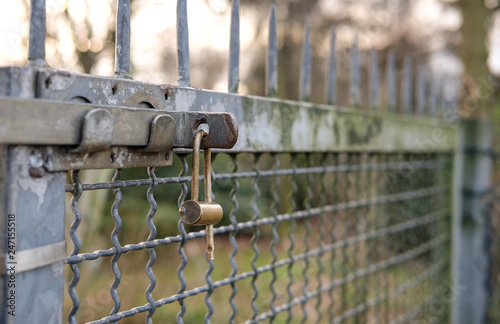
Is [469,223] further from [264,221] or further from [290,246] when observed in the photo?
[264,221]

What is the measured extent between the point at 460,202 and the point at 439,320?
0.94 metres

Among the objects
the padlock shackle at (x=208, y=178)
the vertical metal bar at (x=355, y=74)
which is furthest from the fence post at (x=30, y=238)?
the vertical metal bar at (x=355, y=74)

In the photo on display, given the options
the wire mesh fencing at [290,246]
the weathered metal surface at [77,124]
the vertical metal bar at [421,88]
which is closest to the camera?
the weathered metal surface at [77,124]

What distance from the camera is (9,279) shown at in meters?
0.93

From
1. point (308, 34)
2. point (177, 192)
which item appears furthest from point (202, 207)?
point (177, 192)

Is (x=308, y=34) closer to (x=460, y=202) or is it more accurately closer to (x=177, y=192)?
(x=460, y=202)

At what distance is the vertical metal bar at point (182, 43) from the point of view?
54.1 inches

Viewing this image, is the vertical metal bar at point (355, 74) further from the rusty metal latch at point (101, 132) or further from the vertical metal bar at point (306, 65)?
the rusty metal latch at point (101, 132)

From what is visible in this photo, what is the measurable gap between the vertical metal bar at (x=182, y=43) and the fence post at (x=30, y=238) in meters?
0.50

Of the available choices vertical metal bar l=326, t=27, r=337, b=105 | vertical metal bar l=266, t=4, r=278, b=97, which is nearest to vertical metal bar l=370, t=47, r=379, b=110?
vertical metal bar l=326, t=27, r=337, b=105

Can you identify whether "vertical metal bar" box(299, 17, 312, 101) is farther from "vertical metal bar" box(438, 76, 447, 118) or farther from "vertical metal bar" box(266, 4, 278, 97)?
"vertical metal bar" box(438, 76, 447, 118)

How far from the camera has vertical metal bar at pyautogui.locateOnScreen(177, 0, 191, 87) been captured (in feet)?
4.51

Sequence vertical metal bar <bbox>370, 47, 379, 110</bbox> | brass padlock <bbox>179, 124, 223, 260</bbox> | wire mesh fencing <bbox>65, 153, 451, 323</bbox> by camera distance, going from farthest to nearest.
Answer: vertical metal bar <bbox>370, 47, 379, 110</bbox> → wire mesh fencing <bbox>65, 153, 451, 323</bbox> → brass padlock <bbox>179, 124, 223, 260</bbox>

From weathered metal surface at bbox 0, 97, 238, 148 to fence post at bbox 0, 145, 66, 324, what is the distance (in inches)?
1.9
